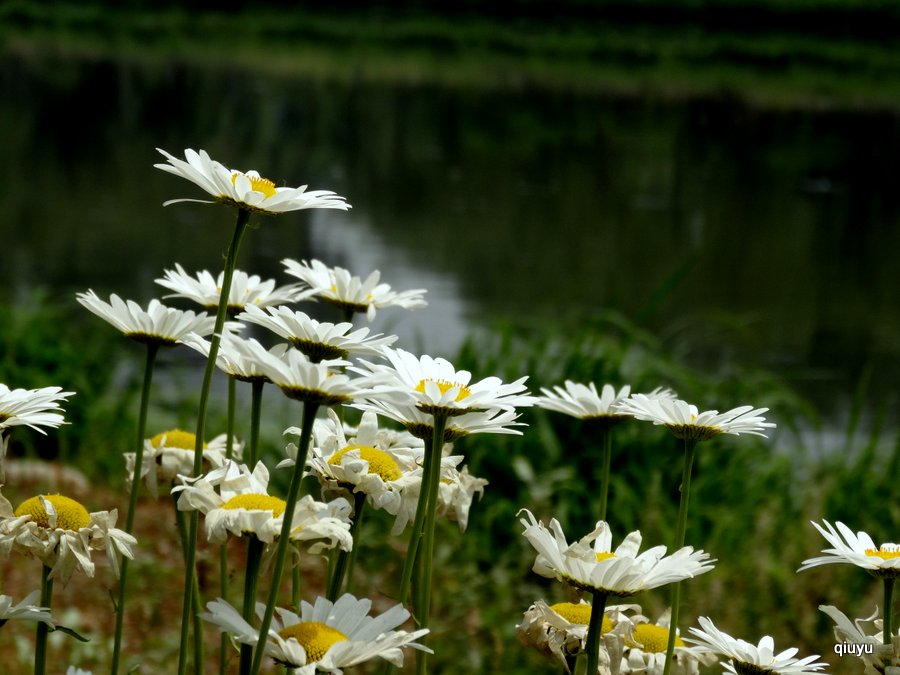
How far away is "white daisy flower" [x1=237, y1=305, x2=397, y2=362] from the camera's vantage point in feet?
3.40

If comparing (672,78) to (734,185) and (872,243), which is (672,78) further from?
(872,243)

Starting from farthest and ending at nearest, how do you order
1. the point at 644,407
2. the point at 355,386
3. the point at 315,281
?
the point at 315,281 < the point at 644,407 < the point at 355,386

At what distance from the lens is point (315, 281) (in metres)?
1.38

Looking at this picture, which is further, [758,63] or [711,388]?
[758,63]

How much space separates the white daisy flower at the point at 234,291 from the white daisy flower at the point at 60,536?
A: 26 centimetres

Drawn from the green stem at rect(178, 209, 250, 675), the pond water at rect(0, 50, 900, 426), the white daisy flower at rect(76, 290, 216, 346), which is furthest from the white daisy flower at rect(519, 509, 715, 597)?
the pond water at rect(0, 50, 900, 426)

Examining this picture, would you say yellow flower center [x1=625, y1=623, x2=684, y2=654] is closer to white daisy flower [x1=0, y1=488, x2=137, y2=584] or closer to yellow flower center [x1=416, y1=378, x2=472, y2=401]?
yellow flower center [x1=416, y1=378, x2=472, y2=401]

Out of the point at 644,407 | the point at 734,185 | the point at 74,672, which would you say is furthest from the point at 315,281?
the point at 734,185

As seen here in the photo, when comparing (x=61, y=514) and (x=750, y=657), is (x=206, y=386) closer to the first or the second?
(x=61, y=514)

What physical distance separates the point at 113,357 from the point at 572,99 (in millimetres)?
15092

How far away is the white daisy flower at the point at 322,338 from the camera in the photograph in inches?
40.8

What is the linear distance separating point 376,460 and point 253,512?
0.18 metres

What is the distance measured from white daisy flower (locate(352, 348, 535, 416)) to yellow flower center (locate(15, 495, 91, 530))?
265 millimetres

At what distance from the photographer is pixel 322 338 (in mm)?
1070
